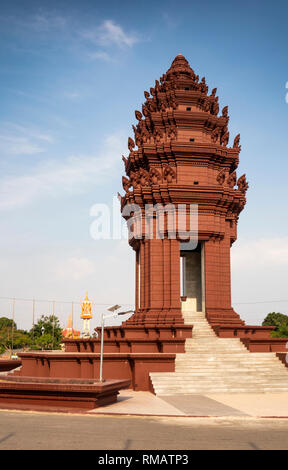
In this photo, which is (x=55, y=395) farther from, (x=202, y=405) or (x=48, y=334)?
(x=48, y=334)

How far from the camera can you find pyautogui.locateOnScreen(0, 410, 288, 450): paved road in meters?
10.7

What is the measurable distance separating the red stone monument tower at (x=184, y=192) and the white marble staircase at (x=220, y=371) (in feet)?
7.88

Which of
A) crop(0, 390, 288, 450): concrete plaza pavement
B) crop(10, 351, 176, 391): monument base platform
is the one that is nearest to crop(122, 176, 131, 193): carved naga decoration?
crop(10, 351, 176, 391): monument base platform

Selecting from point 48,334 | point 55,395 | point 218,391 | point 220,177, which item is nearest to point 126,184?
point 220,177

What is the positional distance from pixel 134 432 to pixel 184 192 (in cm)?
1888

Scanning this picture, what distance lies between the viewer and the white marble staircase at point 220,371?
20.7 m

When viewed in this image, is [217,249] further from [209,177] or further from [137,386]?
[137,386]

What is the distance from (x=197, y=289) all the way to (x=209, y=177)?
321 inches

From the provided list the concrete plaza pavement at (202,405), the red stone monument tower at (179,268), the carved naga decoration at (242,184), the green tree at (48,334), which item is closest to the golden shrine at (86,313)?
the green tree at (48,334)

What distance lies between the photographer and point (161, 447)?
1052 cm

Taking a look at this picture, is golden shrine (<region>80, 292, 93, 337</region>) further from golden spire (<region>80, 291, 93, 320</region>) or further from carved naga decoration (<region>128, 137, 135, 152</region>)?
carved naga decoration (<region>128, 137, 135, 152</region>)

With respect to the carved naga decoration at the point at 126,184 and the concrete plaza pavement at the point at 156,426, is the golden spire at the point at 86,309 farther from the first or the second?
the concrete plaza pavement at the point at 156,426
